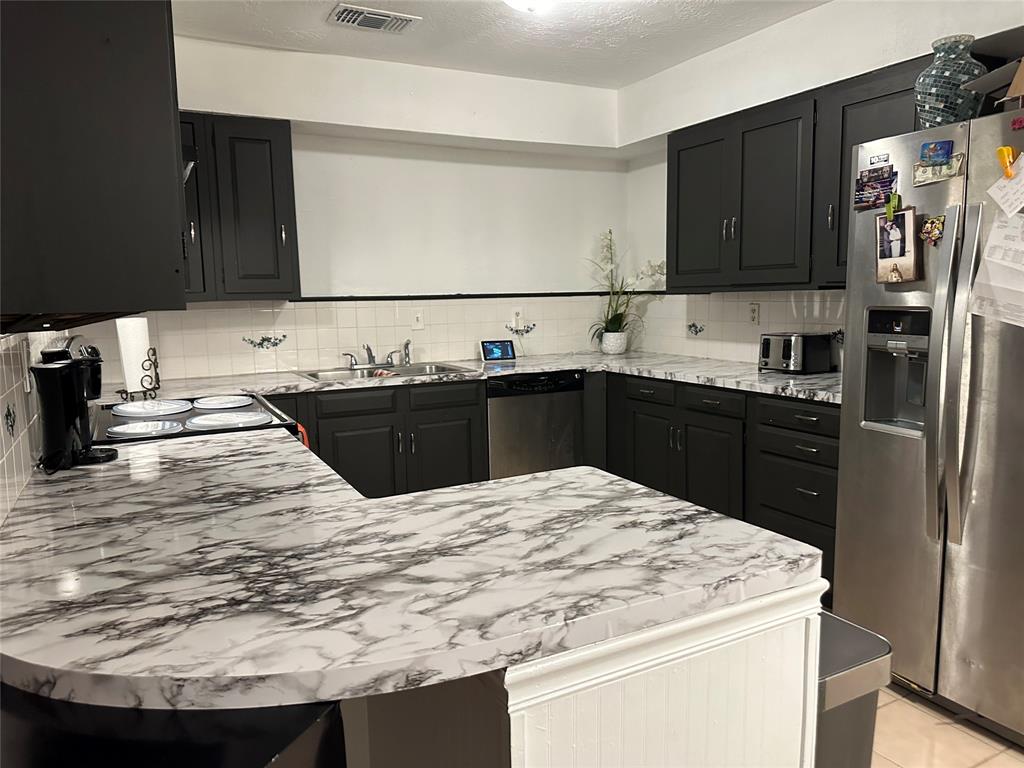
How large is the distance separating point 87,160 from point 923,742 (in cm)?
259

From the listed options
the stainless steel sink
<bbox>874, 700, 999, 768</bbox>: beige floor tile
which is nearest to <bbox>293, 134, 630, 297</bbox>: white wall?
the stainless steel sink

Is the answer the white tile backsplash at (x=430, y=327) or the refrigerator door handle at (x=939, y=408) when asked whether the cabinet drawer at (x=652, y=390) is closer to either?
the white tile backsplash at (x=430, y=327)

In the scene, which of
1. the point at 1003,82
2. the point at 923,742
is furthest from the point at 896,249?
the point at 923,742

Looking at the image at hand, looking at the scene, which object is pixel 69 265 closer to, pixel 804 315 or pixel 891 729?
pixel 891 729

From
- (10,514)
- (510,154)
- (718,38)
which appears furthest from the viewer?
(510,154)

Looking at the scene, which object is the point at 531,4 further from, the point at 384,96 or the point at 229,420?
the point at 229,420

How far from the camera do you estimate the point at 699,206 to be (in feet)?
12.7

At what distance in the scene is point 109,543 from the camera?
4.06ft

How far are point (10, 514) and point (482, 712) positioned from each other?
1.11 meters

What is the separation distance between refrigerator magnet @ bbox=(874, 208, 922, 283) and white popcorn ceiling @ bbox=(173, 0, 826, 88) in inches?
56.2

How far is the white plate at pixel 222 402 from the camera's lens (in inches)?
107

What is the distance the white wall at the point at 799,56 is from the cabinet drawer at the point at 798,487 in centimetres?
168

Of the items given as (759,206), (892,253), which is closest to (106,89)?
(892,253)

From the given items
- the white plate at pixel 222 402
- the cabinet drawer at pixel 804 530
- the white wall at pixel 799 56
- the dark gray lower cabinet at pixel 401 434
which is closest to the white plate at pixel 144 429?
the white plate at pixel 222 402
